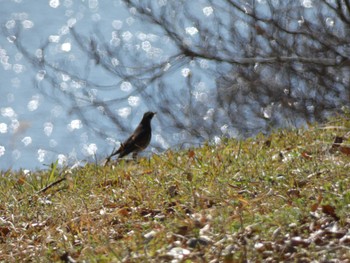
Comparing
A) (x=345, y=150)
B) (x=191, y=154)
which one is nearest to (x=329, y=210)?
(x=345, y=150)

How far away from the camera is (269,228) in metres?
4.79

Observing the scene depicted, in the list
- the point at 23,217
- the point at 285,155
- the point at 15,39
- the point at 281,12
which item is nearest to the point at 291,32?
the point at 281,12

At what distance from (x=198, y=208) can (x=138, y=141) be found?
545 centimetres

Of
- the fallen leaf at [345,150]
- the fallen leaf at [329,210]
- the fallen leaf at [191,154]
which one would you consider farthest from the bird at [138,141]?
the fallen leaf at [329,210]

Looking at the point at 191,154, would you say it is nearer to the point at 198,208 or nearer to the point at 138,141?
the point at 138,141

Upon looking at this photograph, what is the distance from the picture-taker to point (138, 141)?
36.0 ft

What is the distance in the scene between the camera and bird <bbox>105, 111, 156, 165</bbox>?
10.7 meters

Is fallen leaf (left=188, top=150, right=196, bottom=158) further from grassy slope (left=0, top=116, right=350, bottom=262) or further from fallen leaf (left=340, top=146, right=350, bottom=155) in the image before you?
fallen leaf (left=340, top=146, right=350, bottom=155)

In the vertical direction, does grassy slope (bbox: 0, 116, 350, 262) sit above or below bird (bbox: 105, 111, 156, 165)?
above

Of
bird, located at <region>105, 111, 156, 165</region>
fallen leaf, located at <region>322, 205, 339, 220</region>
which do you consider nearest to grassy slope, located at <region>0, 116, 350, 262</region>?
fallen leaf, located at <region>322, 205, 339, 220</region>

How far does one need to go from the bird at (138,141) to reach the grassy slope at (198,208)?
1.96 m

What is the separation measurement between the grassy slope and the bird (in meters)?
1.96

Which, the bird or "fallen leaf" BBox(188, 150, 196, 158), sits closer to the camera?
"fallen leaf" BBox(188, 150, 196, 158)

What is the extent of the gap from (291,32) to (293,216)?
28.8ft
